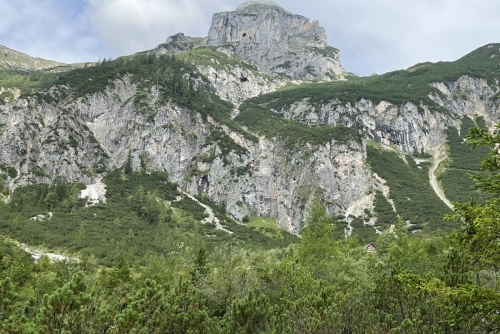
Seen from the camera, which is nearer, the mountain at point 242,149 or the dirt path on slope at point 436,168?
the dirt path on slope at point 436,168

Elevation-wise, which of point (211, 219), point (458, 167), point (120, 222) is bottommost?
point (120, 222)

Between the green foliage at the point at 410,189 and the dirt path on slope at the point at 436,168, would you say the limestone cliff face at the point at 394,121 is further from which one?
the green foliage at the point at 410,189

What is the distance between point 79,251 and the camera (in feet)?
→ 286

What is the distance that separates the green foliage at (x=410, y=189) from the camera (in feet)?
377

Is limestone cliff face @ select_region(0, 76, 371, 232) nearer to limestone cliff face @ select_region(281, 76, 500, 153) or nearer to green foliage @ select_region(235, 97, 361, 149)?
green foliage @ select_region(235, 97, 361, 149)

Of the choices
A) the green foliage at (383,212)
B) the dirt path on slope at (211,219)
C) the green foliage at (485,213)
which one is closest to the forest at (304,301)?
the green foliage at (485,213)

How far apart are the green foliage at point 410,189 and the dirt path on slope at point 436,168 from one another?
2141 millimetres

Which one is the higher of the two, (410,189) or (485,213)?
(410,189)

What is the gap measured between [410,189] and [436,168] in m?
31.3

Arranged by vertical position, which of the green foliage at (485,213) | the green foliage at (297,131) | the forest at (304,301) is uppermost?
the green foliage at (297,131)

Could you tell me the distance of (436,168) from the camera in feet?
538

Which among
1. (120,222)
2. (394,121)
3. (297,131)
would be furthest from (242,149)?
(394,121)

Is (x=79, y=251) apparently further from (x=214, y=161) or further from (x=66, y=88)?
(x=66, y=88)

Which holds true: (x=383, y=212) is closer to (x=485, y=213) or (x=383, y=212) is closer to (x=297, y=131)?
(x=297, y=131)
